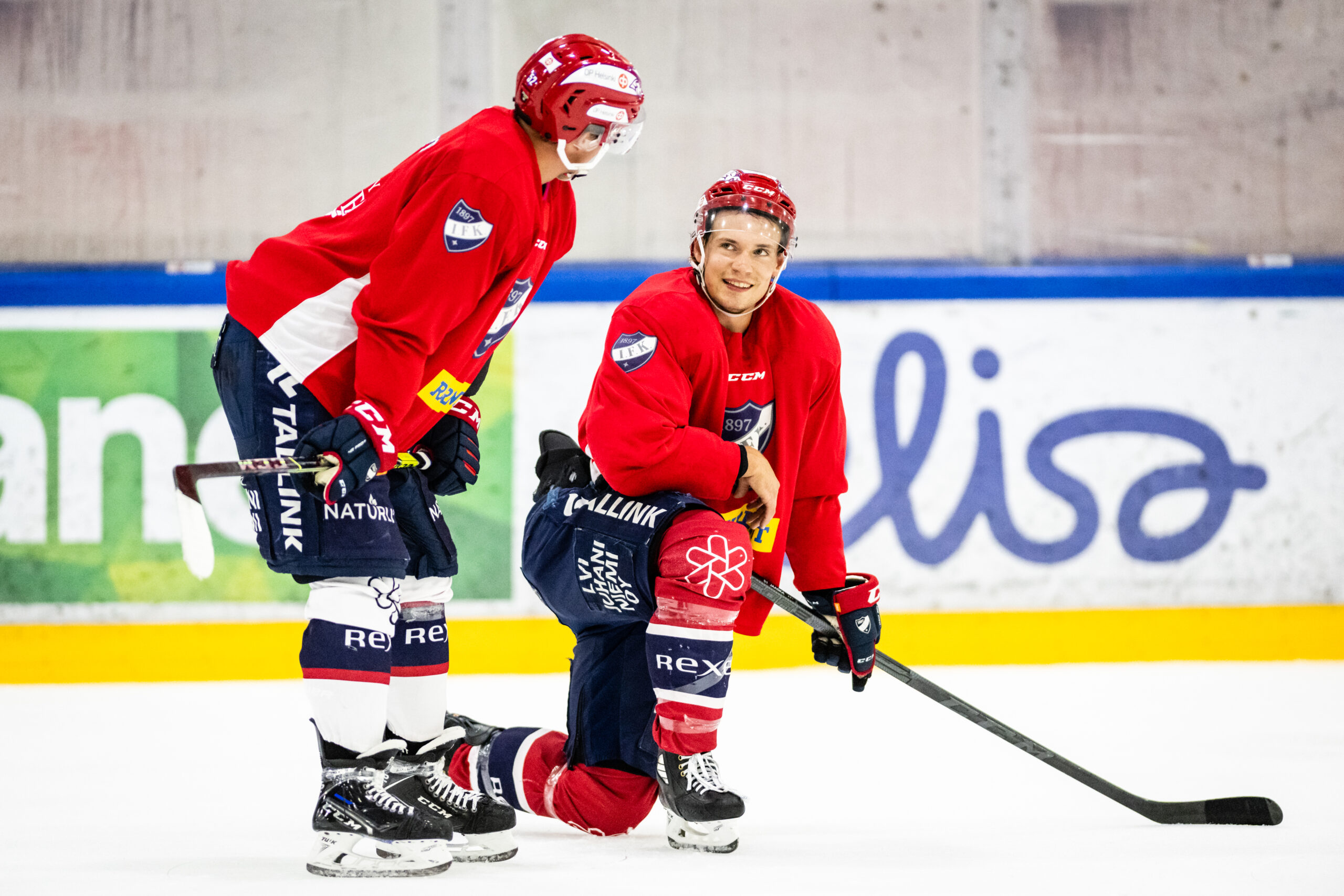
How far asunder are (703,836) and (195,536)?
2.67 ft

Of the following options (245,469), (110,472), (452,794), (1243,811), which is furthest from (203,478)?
(110,472)

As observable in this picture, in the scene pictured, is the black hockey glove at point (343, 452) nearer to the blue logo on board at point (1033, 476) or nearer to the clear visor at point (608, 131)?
the clear visor at point (608, 131)

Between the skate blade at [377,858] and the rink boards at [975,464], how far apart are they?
5.91ft

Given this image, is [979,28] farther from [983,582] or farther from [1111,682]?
[1111,682]

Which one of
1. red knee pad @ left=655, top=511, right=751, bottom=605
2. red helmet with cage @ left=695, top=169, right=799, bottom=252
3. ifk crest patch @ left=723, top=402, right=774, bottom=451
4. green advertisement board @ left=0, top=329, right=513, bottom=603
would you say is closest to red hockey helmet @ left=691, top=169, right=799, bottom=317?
red helmet with cage @ left=695, top=169, right=799, bottom=252

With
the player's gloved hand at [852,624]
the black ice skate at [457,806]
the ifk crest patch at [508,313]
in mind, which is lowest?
the black ice skate at [457,806]

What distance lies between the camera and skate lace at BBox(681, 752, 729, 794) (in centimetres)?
192

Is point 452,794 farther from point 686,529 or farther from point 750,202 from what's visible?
point 750,202

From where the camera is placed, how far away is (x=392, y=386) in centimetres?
179

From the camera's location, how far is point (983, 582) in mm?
3762

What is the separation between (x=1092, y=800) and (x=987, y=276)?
1.88m

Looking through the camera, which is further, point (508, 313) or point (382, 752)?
point (508, 313)

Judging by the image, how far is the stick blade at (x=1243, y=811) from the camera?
2076mm

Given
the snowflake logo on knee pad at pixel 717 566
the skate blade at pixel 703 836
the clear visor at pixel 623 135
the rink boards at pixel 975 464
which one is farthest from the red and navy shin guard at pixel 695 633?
the rink boards at pixel 975 464
